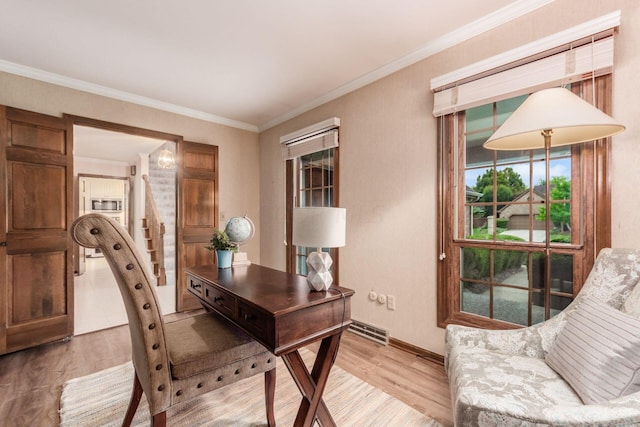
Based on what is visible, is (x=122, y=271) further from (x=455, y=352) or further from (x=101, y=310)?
(x=101, y=310)

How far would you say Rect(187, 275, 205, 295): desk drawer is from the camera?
1.73 meters

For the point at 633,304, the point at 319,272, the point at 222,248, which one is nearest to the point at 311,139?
the point at 222,248

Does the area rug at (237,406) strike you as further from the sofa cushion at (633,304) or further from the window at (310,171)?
the window at (310,171)

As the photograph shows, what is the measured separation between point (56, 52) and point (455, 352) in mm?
3602

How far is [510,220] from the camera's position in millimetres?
1963

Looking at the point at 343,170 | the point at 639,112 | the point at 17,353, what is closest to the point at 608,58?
the point at 639,112

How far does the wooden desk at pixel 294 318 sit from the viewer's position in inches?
46.1

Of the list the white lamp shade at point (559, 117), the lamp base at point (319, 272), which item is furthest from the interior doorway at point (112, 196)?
the white lamp shade at point (559, 117)

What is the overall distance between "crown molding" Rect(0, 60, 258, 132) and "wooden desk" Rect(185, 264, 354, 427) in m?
2.64

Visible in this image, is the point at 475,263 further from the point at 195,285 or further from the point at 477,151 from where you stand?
the point at 195,285

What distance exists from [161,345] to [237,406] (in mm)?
900

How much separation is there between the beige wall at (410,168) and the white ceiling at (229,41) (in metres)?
0.14

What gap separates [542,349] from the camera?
4.68 feet

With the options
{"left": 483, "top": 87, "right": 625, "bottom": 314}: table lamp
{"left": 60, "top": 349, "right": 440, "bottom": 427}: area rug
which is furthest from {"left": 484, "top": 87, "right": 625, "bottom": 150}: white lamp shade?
{"left": 60, "top": 349, "right": 440, "bottom": 427}: area rug
